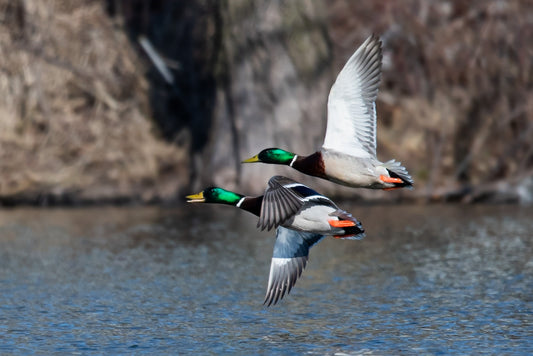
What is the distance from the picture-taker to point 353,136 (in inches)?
431

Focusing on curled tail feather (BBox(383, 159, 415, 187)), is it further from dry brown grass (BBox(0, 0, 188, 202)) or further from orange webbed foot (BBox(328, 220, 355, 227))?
dry brown grass (BBox(0, 0, 188, 202))

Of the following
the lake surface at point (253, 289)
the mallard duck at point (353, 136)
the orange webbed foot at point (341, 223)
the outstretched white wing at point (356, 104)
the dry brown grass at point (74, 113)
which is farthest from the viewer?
the dry brown grass at point (74, 113)

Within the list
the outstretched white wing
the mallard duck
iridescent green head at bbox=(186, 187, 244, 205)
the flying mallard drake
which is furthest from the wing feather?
the outstretched white wing

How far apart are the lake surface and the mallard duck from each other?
1.36 m

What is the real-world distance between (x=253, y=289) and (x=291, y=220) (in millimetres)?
2143

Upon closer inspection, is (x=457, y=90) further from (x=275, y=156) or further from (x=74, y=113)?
(x=275, y=156)

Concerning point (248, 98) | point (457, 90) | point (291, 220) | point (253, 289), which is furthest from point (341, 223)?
point (457, 90)

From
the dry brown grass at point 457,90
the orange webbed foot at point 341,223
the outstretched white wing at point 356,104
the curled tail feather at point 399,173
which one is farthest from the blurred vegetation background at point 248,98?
the orange webbed foot at point 341,223

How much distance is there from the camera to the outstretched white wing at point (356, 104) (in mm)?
10781

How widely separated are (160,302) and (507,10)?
1389 cm

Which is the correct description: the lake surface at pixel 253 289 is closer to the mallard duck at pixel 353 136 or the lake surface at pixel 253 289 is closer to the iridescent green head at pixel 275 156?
the mallard duck at pixel 353 136

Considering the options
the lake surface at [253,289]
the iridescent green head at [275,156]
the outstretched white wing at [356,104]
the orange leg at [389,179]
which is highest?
the outstretched white wing at [356,104]

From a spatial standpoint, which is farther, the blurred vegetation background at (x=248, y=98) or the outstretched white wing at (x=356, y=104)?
the blurred vegetation background at (x=248, y=98)

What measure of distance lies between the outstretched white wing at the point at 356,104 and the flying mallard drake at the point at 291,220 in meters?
0.72
